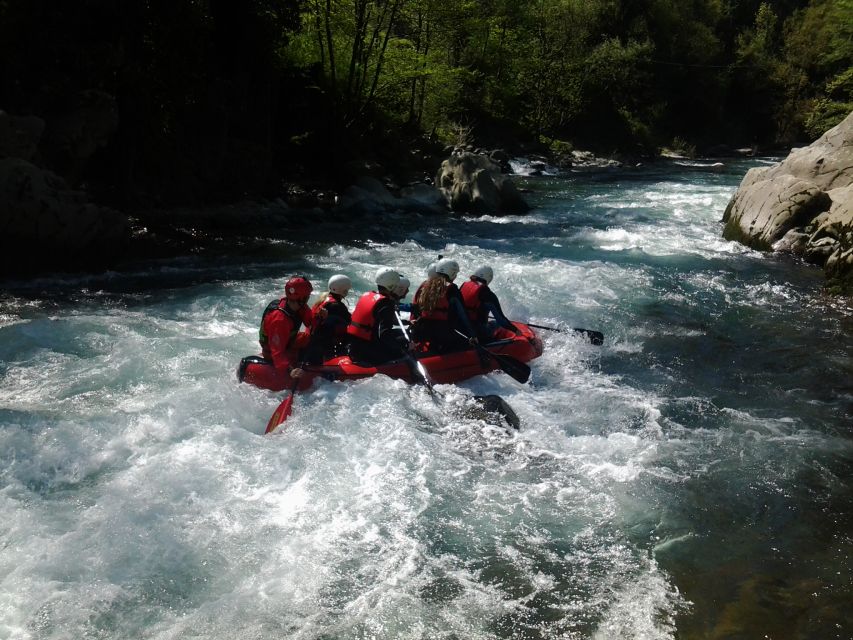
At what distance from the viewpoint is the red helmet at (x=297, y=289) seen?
20.8ft

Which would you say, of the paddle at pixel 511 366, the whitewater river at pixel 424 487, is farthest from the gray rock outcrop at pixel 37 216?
the paddle at pixel 511 366

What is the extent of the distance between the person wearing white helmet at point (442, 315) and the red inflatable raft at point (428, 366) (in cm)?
16

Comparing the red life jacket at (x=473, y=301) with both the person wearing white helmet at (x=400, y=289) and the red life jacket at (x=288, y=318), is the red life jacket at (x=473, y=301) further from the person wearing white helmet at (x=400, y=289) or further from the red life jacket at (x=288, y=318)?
the red life jacket at (x=288, y=318)

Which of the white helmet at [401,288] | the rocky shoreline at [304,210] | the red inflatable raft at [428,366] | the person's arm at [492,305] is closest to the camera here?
the red inflatable raft at [428,366]

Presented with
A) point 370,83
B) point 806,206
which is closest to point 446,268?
point 806,206

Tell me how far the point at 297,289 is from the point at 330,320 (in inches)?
20.9

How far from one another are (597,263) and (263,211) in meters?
7.09

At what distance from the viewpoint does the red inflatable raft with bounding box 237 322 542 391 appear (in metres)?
6.59

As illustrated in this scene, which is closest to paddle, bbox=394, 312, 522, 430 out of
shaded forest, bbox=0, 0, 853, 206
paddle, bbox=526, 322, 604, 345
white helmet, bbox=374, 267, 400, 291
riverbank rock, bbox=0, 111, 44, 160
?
white helmet, bbox=374, 267, 400, 291

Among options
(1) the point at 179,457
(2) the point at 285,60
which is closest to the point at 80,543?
(1) the point at 179,457

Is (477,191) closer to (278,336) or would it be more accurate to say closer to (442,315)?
(442,315)

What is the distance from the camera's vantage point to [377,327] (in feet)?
22.2

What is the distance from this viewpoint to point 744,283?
10836 millimetres

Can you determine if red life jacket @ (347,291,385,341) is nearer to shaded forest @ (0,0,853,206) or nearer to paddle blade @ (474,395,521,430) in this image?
paddle blade @ (474,395,521,430)
